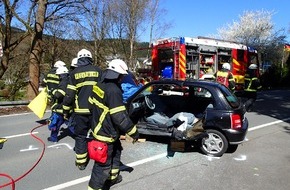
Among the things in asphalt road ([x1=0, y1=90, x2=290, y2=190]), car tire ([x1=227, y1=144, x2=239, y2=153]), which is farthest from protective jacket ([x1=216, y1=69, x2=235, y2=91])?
car tire ([x1=227, y1=144, x2=239, y2=153])

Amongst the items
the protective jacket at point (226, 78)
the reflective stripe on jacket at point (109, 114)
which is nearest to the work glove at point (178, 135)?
the reflective stripe on jacket at point (109, 114)

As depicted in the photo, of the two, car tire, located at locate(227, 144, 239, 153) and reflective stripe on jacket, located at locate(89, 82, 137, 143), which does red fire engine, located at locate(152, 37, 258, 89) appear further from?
reflective stripe on jacket, located at locate(89, 82, 137, 143)

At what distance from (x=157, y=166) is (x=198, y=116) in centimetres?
194

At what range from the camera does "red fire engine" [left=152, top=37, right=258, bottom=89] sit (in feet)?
43.2

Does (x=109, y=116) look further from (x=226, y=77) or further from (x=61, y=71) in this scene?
(x=226, y=77)

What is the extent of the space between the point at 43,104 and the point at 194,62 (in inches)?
301

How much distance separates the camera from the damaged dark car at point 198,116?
614cm

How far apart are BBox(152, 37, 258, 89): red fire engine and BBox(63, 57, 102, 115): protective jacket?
7829 mm

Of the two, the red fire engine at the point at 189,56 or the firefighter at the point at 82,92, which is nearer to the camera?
the firefighter at the point at 82,92

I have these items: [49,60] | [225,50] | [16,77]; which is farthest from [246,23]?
[16,77]

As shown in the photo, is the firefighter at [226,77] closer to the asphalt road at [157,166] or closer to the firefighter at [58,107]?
the asphalt road at [157,166]

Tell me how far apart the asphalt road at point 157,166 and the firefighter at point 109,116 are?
0.56 meters

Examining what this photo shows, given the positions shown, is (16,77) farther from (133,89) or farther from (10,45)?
(133,89)

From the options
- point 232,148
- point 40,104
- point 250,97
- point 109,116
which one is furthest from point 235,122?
point 250,97
